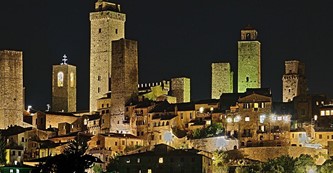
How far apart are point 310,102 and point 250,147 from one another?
329 inches

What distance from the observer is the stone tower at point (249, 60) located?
95812mm

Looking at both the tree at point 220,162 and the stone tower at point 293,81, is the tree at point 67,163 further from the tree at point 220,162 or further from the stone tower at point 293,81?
the stone tower at point 293,81

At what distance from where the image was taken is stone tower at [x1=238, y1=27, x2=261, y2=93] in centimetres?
9581

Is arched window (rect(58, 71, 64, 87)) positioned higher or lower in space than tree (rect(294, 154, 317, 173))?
higher

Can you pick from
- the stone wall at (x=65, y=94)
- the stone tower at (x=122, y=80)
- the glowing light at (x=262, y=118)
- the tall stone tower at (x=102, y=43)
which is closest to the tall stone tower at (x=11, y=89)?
the tall stone tower at (x=102, y=43)

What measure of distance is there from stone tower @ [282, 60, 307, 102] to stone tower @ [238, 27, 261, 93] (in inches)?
101

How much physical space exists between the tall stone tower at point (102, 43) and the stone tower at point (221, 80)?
327 inches

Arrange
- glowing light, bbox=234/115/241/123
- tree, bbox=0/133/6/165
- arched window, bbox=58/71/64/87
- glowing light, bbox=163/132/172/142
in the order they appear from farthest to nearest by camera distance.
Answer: arched window, bbox=58/71/64/87
glowing light, bbox=163/132/172/142
glowing light, bbox=234/115/241/123
tree, bbox=0/133/6/165

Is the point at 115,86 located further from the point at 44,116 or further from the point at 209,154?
the point at 209,154

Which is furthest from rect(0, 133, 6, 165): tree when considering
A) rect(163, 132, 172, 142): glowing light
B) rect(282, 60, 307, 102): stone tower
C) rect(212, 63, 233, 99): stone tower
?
rect(282, 60, 307, 102): stone tower

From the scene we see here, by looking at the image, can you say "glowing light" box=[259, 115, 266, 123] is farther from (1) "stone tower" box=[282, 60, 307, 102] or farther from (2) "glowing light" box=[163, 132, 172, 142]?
(1) "stone tower" box=[282, 60, 307, 102]

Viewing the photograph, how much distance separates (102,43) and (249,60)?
12.3 meters

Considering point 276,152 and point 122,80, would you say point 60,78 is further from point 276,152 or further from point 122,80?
point 276,152

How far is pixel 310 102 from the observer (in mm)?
84500
